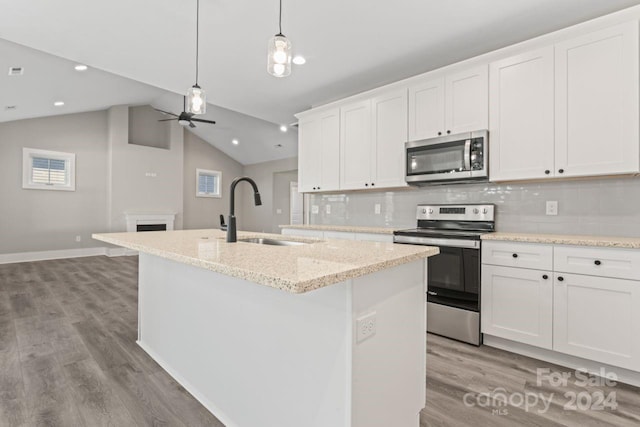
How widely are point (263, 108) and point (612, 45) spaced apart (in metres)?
3.84

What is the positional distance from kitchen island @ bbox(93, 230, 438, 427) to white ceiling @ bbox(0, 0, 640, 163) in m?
1.94

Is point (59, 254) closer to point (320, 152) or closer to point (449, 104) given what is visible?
point (320, 152)

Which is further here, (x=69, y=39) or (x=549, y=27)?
(x=69, y=39)

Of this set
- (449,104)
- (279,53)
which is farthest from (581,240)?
(279,53)

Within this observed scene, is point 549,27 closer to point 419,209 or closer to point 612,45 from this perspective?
point 612,45

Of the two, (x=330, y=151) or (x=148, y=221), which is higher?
(x=330, y=151)

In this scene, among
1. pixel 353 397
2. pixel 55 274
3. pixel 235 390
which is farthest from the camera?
pixel 55 274

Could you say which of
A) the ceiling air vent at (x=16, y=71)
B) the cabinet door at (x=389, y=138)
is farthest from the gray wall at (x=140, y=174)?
the cabinet door at (x=389, y=138)

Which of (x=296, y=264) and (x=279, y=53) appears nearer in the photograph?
(x=296, y=264)

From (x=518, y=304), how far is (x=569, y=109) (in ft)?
5.01

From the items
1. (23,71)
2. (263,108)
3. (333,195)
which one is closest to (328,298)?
(333,195)

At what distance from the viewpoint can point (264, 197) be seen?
987cm

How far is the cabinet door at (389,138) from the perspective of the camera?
3.37 meters

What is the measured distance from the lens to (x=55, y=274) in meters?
5.20
